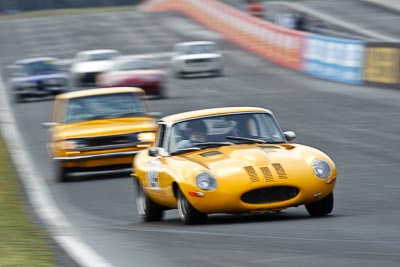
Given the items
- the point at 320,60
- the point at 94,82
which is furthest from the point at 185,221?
the point at 94,82

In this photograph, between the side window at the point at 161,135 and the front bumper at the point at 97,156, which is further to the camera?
the front bumper at the point at 97,156

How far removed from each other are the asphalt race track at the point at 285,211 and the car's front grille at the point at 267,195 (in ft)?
0.72

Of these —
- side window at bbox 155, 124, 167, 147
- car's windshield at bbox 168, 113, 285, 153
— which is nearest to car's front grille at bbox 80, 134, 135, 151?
side window at bbox 155, 124, 167, 147

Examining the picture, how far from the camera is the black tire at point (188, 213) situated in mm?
10094

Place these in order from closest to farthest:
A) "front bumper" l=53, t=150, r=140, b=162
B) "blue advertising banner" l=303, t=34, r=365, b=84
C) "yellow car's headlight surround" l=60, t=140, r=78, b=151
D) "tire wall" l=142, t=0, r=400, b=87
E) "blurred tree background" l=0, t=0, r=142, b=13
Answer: "front bumper" l=53, t=150, r=140, b=162 < "yellow car's headlight surround" l=60, t=140, r=78, b=151 < "tire wall" l=142, t=0, r=400, b=87 < "blue advertising banner" l=303, t=34, r=365, b=84 < "blurred tree background" l=0, t=0, r=142, b=13

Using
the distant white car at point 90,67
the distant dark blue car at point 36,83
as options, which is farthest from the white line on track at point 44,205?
the distant white car at point 90,67

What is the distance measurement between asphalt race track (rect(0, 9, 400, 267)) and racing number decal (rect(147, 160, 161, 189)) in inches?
16.7

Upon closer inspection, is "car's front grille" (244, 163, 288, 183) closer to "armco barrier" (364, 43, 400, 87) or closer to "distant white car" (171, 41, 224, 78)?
"armco barrier" (364, 43, 400, 87)

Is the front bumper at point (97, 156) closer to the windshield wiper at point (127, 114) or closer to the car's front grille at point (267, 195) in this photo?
the windshield wiper at point (127, 114)

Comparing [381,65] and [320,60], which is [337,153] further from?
[320,60]

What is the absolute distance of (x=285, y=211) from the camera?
37.2 feet

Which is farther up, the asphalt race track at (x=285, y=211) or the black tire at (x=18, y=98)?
the asphalt race track at (x=285, y=211)

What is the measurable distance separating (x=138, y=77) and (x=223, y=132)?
75.0 ft

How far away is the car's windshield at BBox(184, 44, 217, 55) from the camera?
4204cm
